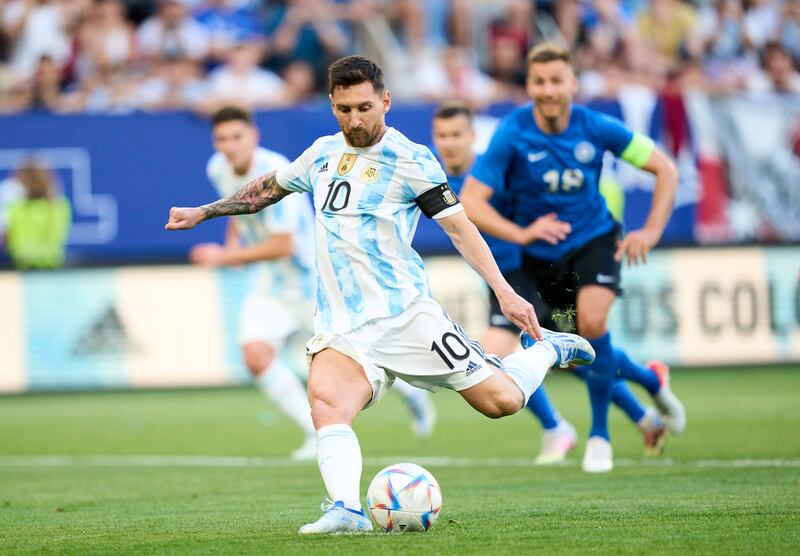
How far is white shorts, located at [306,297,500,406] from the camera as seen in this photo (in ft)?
21.6

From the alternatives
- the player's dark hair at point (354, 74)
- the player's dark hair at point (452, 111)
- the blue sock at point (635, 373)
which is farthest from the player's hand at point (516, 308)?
the player's dark hair at point (452, 111)

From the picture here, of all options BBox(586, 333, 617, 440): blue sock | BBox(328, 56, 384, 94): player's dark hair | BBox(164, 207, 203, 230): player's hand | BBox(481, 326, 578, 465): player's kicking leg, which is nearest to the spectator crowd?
BBox(481, 326, 578, 465): player's kicking leg

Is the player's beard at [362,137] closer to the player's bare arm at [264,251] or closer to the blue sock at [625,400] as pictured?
the blue sock at [625,400]

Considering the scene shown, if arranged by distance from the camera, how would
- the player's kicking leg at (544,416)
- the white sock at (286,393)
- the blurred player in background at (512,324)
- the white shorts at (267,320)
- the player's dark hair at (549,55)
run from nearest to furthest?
the player's dark hair at (549,55) < the blurred player in background at (512,324) < the player's kicking leg at (544,416) < the white sock at (286,393) < the white shorts at (267,320)

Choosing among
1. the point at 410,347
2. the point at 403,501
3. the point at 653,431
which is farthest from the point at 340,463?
the point at 653,431

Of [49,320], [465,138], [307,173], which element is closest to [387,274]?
[307,173]

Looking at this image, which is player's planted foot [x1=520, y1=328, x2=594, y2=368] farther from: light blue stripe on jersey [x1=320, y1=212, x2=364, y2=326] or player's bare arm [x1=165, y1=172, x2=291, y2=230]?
player's bare arm [x1=165, y1=172, x2=291, y2=230]

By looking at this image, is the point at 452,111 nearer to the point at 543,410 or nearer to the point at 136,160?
the point at 543,410

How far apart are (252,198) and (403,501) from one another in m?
1.73

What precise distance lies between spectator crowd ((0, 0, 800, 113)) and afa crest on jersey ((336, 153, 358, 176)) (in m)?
12.6

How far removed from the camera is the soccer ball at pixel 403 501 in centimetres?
646

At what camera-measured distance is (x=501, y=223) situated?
908 centimetres

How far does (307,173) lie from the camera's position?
22.4 feet

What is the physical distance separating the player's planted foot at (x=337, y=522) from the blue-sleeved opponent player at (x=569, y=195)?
3113 mm
